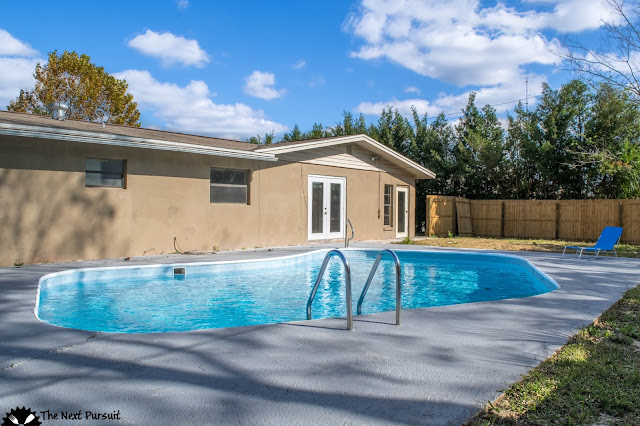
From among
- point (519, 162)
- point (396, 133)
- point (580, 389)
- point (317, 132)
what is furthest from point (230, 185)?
point (317, 132)

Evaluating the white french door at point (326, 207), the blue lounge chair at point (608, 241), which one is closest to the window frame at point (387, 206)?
the white french door at point (326, 207)

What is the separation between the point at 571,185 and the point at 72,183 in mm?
18507

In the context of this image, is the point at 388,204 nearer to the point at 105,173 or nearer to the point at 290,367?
the point at 105,173

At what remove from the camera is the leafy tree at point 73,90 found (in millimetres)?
24672

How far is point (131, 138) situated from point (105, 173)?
1.11 metres

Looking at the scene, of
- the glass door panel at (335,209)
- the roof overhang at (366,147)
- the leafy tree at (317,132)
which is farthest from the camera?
the leafy tree at (317,132)

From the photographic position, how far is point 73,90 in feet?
83.0

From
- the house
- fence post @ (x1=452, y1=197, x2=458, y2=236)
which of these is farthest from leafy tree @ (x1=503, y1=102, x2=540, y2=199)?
the house

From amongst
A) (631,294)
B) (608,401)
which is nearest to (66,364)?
(608,401)

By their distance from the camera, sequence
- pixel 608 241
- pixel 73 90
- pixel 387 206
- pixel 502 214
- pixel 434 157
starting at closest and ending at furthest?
pixel 608 241, pixel 387 206, pixel 502 214, pixel 434 157, pixel 73 90

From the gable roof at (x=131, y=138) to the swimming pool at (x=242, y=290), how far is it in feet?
9.04

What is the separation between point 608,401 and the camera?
8.79ft

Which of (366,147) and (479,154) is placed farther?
(479,154)

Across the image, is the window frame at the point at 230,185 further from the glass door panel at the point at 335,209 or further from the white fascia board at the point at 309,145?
the glass door panel at the point at 335,209
